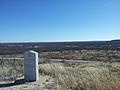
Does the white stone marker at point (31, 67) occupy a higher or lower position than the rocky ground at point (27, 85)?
higher

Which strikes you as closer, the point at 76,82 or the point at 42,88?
the point at 76,82

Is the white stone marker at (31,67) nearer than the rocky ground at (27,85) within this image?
No

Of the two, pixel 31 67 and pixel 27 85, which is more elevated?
pixel 31 67

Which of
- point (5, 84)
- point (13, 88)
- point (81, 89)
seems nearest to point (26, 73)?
point (5, 84)

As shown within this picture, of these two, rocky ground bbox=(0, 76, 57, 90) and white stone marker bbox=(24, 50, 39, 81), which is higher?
white stone marker bbox=(24, 50, 39, 81)

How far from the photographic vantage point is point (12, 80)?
48.5 ft

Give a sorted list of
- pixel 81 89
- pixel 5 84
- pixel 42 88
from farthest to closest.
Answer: pixel 5 84 < pixel 42 88 < pixel 81 89

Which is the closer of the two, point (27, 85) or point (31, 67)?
point (27, 85)

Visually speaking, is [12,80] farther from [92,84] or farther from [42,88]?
[92,84]

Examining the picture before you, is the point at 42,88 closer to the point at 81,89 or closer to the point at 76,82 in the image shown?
the point at 76,82

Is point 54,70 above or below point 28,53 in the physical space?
below

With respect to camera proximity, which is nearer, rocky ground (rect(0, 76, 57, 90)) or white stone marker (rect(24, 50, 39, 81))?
rocky ground (rect(0, 76, 57, 90))

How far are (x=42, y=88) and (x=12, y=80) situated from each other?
3353mm

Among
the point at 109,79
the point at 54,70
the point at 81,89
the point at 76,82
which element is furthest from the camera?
the point at 54,70
